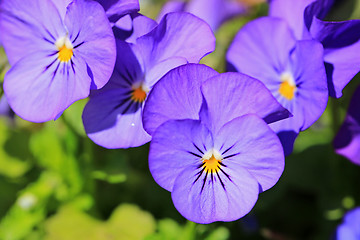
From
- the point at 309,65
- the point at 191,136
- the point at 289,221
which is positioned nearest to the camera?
the point at 191,136

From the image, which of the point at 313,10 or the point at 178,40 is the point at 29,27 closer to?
the point at 178,40

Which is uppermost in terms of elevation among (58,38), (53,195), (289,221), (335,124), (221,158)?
(58,38)

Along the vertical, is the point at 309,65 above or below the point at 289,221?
above

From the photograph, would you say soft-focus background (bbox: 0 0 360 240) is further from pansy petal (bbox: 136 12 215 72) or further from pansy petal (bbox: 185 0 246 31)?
pansy petal (bbox: 136 12 215 72)

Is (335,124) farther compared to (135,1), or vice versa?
(335,124)

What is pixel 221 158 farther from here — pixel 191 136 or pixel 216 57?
pixel 216 57

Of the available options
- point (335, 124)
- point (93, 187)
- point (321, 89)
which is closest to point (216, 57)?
point (335, 124)
